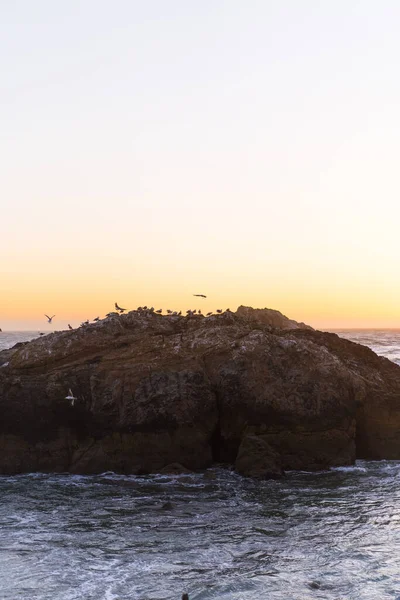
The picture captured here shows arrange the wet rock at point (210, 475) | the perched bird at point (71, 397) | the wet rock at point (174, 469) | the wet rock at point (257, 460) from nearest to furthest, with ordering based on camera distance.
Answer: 1. the wet rock at point (257, 460)
2. the wet rock at point (210, 475)
3. the wet rock at point (174, 469)
4. the perched bird at point (71, 397)

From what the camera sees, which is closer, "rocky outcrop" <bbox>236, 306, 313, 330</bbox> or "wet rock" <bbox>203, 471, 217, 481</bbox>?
"wet rock" <bbox>203, 471, 217, 481</bbox>

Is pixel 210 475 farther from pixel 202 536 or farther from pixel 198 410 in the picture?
pixel 202 536

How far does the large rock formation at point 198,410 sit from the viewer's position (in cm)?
2634

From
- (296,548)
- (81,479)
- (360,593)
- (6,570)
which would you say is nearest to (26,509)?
(81,479)

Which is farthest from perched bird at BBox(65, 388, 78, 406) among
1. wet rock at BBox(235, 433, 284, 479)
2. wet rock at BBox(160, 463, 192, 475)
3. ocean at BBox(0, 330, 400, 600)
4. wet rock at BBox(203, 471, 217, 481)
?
wet rock at BBox(235, 433, 284, 479)

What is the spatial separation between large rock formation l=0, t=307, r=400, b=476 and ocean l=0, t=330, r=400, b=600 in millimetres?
1228

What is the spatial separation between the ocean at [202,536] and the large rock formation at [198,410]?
48.4 inches

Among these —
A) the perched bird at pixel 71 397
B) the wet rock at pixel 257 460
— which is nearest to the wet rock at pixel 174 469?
the wet rock at pixel 257 460

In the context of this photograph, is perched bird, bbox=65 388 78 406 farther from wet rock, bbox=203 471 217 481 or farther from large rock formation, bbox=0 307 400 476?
wet rock, bbox=203 471 217 481

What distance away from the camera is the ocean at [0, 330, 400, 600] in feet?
47.0

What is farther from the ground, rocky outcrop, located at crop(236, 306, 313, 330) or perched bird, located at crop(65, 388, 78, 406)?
rocky outcrop, located at crop(236, 306, 313, 330)

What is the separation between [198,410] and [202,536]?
8952 millimetres

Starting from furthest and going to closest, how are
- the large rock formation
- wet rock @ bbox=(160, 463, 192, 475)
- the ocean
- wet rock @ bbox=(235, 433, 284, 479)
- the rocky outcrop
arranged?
the rocky outcrop
the large rock formation
wet rock @ bbox=(160, 463, 192, 475)
wet rock @ bbox=(235, 433, 284, 479)
the ocean

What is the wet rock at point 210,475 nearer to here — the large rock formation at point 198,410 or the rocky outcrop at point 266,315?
the large rock formation at point 198,410
